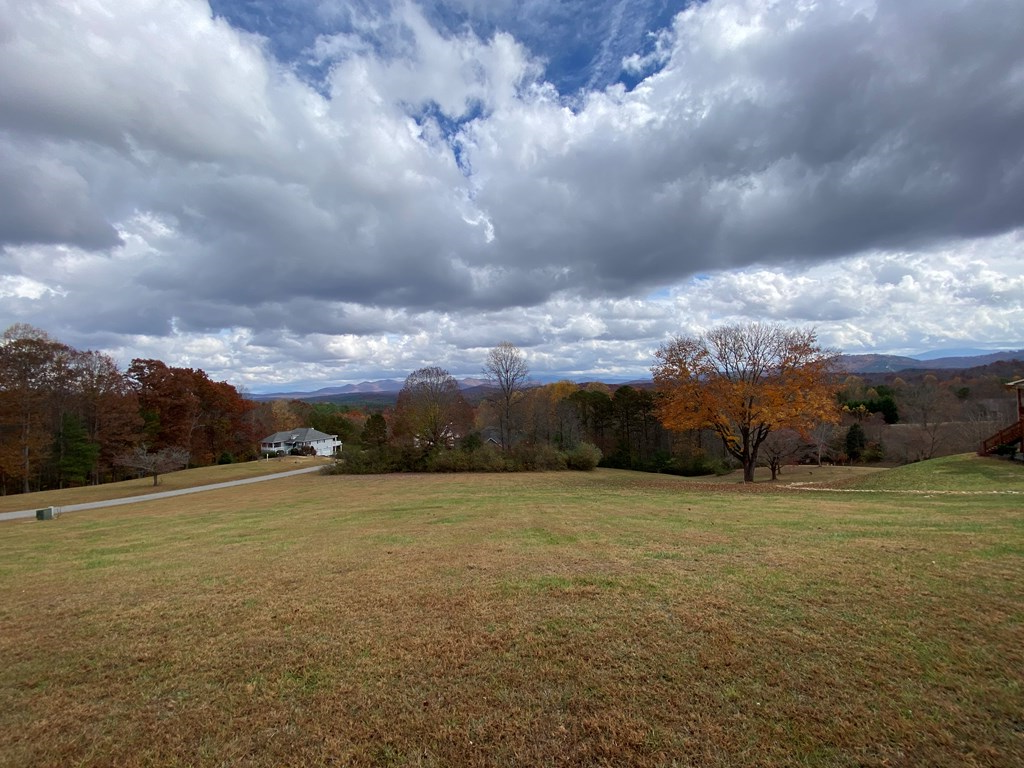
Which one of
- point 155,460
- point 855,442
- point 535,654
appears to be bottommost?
point 855,442

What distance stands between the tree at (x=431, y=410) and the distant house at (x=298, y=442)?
29403 millimetres

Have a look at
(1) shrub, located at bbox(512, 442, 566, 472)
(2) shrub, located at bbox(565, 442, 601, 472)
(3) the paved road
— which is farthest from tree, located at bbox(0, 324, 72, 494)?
(2) shrub, located at bbox(565, 442, 601, 472)

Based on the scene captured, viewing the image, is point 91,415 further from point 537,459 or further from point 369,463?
point 537,459

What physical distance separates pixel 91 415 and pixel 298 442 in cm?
2733

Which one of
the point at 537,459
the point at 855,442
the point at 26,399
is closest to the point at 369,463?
the point at 537,459

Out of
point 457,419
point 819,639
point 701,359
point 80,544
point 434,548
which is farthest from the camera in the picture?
point 457,419

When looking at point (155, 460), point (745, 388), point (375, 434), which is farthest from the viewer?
point (375, 434)

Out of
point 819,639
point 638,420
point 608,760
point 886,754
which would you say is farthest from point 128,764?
point 638,420

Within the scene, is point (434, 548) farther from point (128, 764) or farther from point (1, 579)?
point (1, 579)

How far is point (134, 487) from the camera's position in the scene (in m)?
31.2

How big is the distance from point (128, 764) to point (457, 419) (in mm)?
37805

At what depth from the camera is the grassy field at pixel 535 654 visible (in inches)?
112

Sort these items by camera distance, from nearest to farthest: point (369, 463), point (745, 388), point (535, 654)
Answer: point (535, 654) → point (745, 388) → point (369, 463)

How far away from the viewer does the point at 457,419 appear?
133 feet
